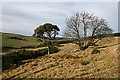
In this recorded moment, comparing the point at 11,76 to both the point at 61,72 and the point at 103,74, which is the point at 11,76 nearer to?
the point at 61,72

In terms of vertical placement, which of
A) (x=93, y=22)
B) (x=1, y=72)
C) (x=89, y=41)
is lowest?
(x=1, y=72)

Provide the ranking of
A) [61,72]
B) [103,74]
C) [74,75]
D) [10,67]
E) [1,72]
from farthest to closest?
[10,67], [1,72], [61,72], [74,75], [103,74]

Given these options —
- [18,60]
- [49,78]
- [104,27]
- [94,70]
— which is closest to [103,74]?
[94,70]

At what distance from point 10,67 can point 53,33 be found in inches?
947

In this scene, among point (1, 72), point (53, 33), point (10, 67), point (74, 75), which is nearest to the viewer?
point (74, 75)

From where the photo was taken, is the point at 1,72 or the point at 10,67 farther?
the point at 10,67

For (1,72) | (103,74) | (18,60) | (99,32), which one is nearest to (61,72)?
(103,74)

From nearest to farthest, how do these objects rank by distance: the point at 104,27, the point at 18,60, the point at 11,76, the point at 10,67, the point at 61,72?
1. the point at 61,72
2. the point at 11,76
3. the point at 10,67
4. the point at 18,60
5. the point at 104,27

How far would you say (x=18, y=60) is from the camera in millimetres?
42938

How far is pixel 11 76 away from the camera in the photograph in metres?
30.4

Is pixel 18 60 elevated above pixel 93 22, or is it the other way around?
pixel 93 22

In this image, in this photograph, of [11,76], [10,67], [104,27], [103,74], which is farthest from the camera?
[104,27]

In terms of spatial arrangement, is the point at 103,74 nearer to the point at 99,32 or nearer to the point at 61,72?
the point at 61,72

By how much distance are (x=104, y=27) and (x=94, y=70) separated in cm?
2556
